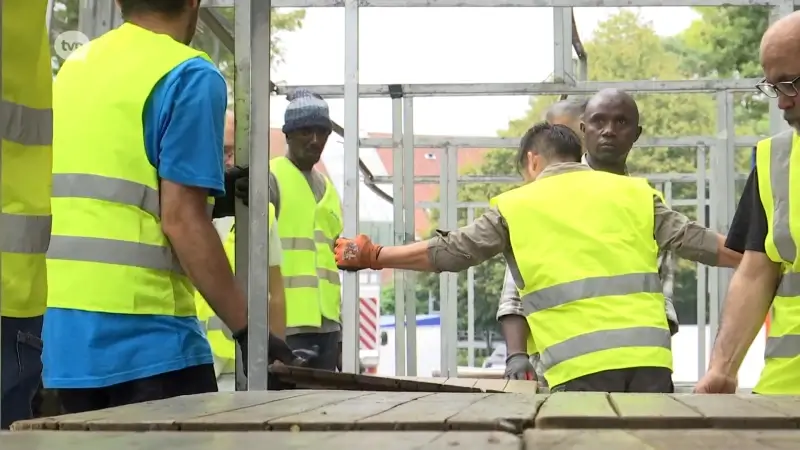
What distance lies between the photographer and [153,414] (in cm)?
163

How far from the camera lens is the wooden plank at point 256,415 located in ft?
4.90

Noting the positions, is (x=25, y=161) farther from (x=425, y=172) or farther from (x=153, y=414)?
(x=425, y=172)

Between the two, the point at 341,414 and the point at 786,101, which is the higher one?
the point at 786,101

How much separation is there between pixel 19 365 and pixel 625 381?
1.81m

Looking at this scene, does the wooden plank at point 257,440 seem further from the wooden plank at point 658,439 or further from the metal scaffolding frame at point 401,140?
the metal scaffolding frame at point 401,140

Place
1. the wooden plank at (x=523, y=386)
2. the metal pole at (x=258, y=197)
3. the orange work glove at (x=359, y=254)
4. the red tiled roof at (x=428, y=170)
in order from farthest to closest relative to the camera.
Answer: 1. the red tiled roof at (x=428, y=170)
2. the wooden plank at (x=523, y=386)
3. the orange work glove at (x=359, y=254)
4. the metal pole at (x=258, y=197)

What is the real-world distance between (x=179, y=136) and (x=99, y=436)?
992 mm

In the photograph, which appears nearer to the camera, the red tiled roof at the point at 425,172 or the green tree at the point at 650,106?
the red tiled roof at the point at 425,172

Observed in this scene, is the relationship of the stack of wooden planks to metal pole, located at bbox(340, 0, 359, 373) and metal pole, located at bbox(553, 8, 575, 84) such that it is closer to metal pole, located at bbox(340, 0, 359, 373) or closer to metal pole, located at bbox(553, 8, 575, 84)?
metal pole, located at bbox(340, 0, 359, 373)

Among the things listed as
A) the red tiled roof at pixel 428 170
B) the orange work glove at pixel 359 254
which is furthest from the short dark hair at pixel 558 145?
the red tiled roof at pixel 428 170

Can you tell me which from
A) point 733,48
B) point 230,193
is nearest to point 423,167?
point 733,48

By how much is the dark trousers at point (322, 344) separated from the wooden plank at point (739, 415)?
300 cm

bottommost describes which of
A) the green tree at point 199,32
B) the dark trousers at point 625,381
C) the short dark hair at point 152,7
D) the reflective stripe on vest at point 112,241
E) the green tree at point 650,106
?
the dark trousers at point 625,381

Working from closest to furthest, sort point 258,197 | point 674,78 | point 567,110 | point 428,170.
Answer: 1. point 258,197
2. point 567,110
3. point 428,170
4. point 674,78
